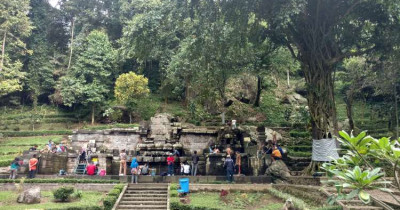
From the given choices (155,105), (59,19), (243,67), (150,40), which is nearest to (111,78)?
(155,105)

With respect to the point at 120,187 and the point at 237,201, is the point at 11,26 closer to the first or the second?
the point at 120,187

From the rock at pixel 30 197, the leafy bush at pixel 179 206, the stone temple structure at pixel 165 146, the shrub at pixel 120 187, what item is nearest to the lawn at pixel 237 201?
the leafy bush at pixel 179 206

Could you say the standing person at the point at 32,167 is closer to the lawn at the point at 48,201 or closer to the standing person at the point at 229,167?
the lawn at the point at 48,201

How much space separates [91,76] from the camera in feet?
113

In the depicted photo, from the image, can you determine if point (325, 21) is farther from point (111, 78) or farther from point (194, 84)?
point (111, 78)

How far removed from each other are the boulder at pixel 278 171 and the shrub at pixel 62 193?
866 centimetres

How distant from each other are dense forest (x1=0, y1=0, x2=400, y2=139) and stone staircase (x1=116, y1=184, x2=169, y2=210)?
23.0ft

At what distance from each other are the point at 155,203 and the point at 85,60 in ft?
79.3

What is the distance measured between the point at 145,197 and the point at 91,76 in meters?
23.2

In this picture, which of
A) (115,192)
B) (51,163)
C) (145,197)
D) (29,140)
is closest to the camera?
(115,192)

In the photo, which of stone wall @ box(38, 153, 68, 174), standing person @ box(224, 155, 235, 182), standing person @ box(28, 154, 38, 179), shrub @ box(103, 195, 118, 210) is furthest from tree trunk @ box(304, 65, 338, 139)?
stone wall @ box(38, 153, 68, 174)

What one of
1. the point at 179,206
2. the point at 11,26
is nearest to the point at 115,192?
the point at 179,206

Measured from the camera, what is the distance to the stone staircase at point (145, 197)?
13.1m

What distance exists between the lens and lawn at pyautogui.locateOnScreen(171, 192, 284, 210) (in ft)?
40.2
